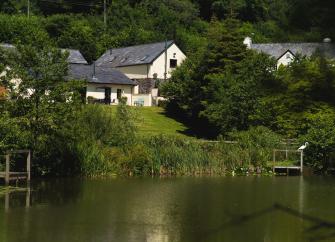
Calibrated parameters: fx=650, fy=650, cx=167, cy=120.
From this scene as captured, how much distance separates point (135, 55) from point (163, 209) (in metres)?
42.4

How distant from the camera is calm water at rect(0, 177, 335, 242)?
16.3 metres

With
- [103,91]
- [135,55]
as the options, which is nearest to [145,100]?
[103,91]

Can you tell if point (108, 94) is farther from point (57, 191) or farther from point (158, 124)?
point (57, 191)

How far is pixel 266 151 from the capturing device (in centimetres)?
3453

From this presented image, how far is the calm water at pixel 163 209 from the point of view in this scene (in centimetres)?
1634

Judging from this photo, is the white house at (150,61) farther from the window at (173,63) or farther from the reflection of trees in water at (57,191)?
the reflection of trees in water at (57,191)

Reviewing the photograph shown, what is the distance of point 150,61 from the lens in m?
58.4

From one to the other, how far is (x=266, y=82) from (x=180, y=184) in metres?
22.6

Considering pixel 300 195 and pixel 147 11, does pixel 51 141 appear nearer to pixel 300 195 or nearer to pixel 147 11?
pixel 300 195

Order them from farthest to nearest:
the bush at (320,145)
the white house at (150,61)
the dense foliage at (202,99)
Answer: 1. the white house at (150,61)
2. the bush at (320,145)
3. the dense foliage at (202,99)

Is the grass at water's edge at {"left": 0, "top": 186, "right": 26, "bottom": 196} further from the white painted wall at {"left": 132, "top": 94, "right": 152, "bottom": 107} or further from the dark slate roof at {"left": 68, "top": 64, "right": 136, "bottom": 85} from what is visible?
the white painted wall at {"left": 132, "top": 94, "right": 152, "bottom": 107}

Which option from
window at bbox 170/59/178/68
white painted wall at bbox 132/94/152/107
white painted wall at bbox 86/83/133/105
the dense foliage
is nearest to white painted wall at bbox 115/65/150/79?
window at bbox 170/59/178/68

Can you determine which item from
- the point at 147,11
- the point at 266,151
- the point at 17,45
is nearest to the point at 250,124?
the point at 266,151

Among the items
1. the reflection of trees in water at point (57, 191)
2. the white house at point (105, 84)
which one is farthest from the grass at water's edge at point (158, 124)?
the reflection of trees in water at point (57, 191)
